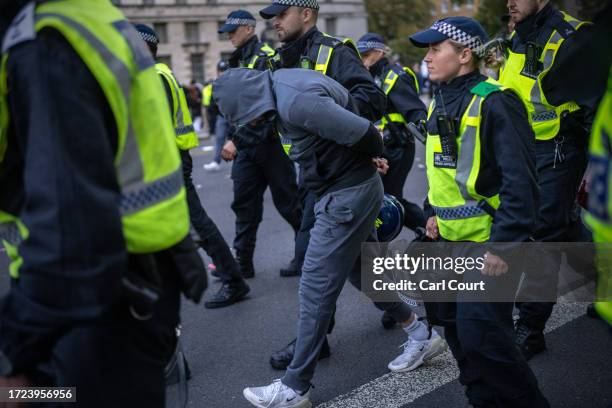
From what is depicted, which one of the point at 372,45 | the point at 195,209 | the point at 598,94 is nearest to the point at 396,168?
the point at 372,45

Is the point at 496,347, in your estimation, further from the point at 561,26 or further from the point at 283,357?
the point at 561,26

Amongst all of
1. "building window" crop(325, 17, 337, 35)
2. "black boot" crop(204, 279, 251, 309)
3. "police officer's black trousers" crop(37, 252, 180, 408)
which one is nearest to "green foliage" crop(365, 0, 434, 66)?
"building window" crop(325, 17, 337, 35)

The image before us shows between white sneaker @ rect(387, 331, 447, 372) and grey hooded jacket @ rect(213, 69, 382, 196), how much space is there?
1.10 meters

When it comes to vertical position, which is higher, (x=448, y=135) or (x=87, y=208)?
(x=87, y=208)

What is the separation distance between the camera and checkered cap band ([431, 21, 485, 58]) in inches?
119

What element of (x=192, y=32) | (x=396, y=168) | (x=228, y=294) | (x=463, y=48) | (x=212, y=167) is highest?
(x=463, y=48)

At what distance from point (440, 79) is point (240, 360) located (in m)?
2.14

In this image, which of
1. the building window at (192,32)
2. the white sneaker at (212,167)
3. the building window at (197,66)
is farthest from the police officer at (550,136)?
the building window at (192,32)

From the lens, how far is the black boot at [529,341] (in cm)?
389

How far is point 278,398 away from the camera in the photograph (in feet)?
10.9

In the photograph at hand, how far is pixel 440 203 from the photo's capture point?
120 inches

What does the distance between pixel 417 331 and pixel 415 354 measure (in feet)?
0.46

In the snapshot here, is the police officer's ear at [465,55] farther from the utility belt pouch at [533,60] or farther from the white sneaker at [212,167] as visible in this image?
the white sneaker at [212,167]

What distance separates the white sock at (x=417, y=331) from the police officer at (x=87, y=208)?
2.38m
